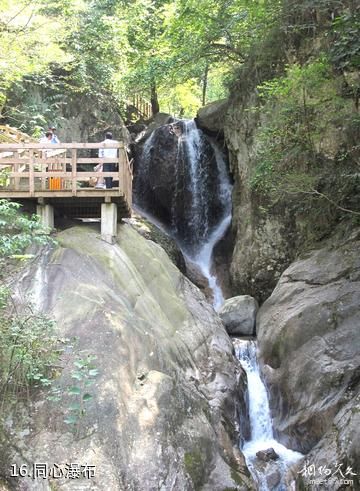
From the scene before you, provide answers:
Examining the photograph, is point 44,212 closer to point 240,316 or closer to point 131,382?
point 131,382

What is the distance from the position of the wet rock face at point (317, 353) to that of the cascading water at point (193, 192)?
663 cm

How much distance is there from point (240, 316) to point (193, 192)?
6.84 meters

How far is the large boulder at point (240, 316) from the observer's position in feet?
40.5

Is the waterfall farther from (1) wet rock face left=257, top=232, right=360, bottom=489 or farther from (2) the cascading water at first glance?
(2) the cascading water

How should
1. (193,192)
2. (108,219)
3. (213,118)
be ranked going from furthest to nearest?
(213,118) → (193,192) → (108,219)

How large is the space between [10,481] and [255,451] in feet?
15.0

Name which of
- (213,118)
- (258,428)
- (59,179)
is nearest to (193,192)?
(213,118)

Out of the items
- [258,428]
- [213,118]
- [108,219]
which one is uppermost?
[213,118]

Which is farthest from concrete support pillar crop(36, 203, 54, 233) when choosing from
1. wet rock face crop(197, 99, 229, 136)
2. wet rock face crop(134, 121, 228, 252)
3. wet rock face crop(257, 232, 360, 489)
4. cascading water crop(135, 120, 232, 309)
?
wet rock face crop(197, 99, 229, 136)

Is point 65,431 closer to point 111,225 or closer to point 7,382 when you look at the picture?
point 7,382

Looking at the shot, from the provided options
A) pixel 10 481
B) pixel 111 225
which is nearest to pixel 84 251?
pixel 111 225

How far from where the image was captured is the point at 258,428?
30.5ft

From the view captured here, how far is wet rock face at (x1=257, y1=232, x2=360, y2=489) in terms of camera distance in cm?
721

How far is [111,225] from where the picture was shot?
31.7ft
